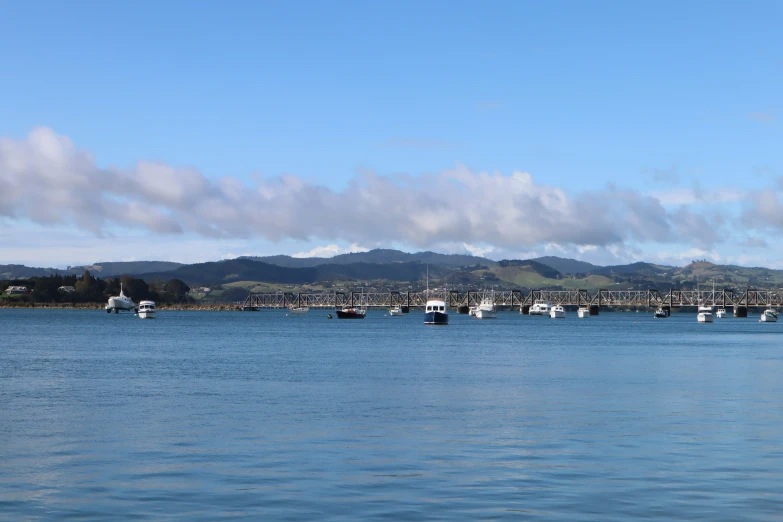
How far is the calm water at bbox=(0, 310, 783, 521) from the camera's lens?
27.1 m

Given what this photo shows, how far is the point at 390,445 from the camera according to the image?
37438mm

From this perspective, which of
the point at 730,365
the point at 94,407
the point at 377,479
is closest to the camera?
the point at 377,479

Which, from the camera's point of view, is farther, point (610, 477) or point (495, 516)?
point (610, 477)

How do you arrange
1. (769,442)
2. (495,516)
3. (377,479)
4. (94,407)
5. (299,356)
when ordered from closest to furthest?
1. (495,516)
2. (377,479)
3. (769,442)
4. (94,407)
5. (299,356)

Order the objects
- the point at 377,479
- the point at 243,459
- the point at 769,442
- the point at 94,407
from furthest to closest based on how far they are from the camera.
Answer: the point at 94,407
the point at 769,442
the point at 243,459
the point at 377,479

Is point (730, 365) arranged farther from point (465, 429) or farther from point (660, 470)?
point (660, 470)

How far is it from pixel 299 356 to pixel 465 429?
60966mm

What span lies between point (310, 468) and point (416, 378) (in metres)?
38.6

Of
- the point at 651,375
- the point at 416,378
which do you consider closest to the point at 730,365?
the point at 651,375

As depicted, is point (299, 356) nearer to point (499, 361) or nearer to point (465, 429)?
point (499, 361)

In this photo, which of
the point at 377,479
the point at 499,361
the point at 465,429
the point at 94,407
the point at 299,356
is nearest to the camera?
the point at 377,479

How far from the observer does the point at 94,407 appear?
50.5 m

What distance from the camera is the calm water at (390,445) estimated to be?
27.1 meters

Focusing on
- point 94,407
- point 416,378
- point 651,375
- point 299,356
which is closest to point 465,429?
point 94,407
